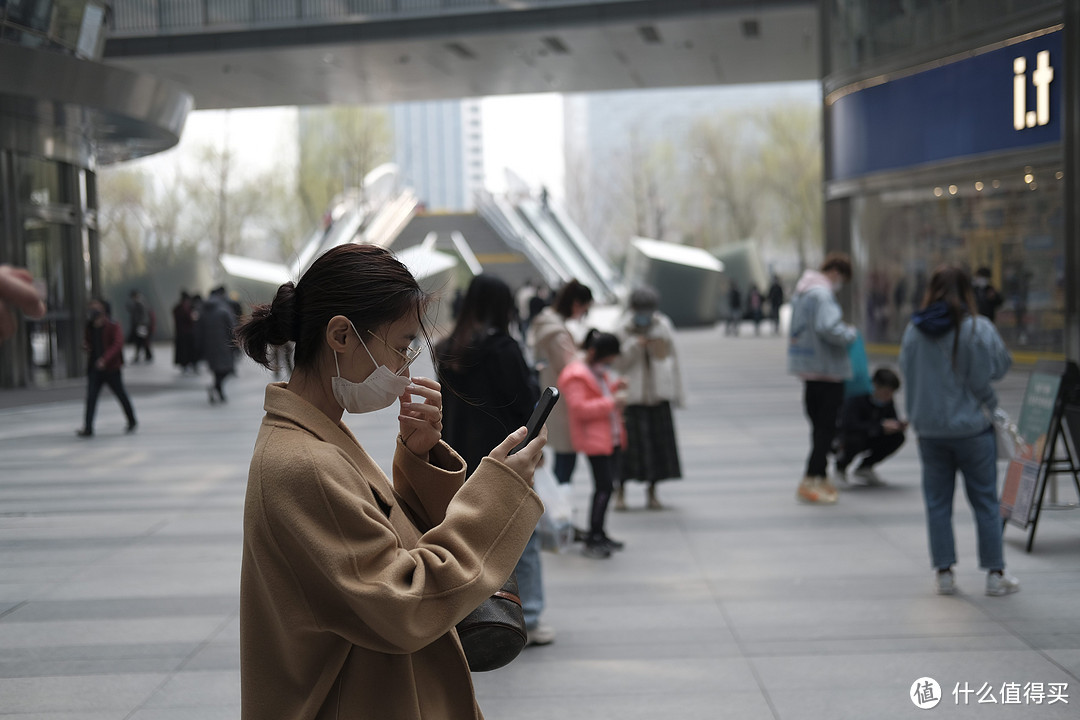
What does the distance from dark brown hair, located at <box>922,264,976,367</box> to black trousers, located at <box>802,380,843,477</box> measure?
2.65m

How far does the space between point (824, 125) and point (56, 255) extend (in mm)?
14944

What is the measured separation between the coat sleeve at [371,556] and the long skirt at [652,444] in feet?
21.5

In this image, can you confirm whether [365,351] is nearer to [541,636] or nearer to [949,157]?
[541,636]

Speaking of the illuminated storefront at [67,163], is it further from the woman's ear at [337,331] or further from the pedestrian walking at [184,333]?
the woman's ear at [337,331]

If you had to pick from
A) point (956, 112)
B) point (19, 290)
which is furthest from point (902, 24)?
point (19, 290)

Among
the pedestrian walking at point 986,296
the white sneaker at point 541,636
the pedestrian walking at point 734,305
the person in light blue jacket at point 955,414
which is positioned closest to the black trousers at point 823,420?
the person in light blue jacket at point 955,414

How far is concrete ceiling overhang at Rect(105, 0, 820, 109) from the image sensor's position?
69.3ft

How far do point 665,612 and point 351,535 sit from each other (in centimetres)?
412

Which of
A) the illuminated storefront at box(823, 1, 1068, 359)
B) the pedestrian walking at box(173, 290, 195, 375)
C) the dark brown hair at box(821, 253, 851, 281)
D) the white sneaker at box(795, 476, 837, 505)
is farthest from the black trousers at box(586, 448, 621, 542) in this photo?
the pedestrian walking at box(173, 290, 195, 375)

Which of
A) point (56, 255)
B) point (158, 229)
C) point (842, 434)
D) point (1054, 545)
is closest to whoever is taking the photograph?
point (1054, 545)

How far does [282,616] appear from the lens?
1.83 meters

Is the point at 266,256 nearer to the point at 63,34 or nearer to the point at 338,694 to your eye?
the point at 63,34

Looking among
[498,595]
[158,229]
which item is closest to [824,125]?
[498,595]

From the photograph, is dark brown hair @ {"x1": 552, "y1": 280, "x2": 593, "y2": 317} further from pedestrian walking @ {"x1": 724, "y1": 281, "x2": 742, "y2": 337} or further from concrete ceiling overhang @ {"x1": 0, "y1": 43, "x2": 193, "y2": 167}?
pedestrian walking @ {"x1": 724, "y1": 281, "x2": 742, "y2": 337}
